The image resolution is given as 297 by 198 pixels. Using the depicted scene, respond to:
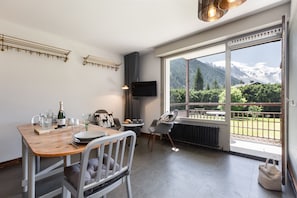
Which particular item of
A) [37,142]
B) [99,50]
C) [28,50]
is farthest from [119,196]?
[99,50]

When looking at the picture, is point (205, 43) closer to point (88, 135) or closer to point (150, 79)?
point (150, 79)

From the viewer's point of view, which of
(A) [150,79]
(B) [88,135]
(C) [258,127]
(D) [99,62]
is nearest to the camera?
(B) [88,135]

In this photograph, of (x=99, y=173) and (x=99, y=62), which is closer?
(x=99, y=173)

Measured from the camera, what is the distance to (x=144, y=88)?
429 centimetres

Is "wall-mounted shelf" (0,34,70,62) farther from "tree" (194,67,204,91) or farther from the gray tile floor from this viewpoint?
"tree" (194,67,204,91)

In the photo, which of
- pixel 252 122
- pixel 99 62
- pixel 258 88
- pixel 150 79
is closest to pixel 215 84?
pixel 258 88

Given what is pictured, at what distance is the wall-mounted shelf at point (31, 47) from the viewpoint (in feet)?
8.26

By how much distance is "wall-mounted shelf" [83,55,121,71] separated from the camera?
3678 mm

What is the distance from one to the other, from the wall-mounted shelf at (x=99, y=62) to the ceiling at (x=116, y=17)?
466mm

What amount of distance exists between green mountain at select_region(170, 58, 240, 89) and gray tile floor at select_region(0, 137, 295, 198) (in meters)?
1.64

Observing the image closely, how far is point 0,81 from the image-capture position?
8.19ft

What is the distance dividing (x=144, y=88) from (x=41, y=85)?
8.11 feet

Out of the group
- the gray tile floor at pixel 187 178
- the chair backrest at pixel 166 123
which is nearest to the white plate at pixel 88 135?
the gray tile floor at pixel 187 178

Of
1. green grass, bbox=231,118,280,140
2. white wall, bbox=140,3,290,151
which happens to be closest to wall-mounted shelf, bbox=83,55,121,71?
white wall, bbox=140,3,290,151
